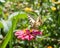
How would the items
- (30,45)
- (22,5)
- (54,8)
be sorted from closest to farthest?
(30,45), (54,8), (22,5)

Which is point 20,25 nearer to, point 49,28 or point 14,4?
point 49,28

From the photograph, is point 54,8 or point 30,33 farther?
point 54,8

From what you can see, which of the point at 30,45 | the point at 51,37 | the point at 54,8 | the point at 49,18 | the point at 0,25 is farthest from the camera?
the point at 54,8

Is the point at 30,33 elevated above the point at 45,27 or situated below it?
above

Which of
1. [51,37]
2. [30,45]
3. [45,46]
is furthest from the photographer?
[51,37]

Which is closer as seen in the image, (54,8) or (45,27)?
(45,27)

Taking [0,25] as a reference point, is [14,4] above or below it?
below

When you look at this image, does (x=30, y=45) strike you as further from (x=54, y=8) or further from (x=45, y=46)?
(x=54, y=8)

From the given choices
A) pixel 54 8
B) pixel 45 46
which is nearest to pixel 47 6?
pixel 54 8

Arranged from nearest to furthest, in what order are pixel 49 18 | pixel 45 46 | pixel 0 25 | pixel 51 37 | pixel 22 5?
pixel 0 25
pixel 45 46
pixel 51 37
pixel 49 18
pixel 22 5
